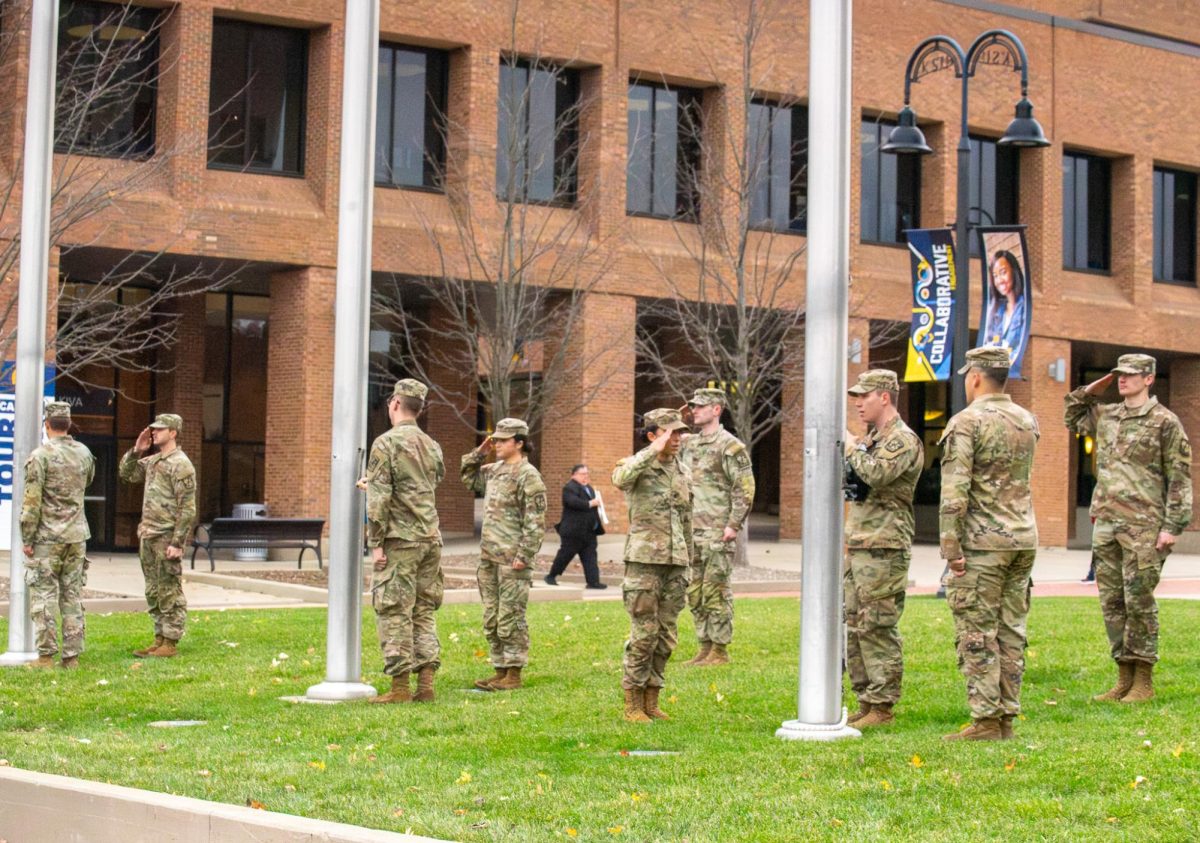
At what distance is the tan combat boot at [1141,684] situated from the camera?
10914 mm

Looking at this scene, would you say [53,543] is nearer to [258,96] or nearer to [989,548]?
[989,548]

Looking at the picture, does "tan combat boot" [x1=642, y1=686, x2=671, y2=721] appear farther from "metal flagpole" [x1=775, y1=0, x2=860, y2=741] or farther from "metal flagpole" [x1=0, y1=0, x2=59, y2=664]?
"metal flagpole" [x1=0, y1=0, x2=59, y2=664]

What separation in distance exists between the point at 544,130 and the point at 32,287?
66.6 ft

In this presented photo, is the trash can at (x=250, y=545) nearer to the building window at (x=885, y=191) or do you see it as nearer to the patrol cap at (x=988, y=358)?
the building window at (x=885, y=191)

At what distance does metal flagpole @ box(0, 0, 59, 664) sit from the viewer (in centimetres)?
1433

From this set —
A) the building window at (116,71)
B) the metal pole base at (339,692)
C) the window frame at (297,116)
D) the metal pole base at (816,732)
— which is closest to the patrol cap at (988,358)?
the metal pole base at (816,732)

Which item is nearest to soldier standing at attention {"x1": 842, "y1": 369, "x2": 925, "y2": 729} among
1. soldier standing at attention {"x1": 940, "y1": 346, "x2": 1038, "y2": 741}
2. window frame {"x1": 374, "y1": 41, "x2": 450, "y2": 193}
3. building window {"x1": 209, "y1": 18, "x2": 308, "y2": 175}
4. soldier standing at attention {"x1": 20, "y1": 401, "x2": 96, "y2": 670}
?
soldier standing at attention {"x1": 940, "y1": 346, "x2": 1038, "y2": 741}

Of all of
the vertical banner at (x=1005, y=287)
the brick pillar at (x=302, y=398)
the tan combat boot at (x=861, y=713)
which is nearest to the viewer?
the tan combat boot at (x=861, y=713)

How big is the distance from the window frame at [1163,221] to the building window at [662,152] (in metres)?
14.6

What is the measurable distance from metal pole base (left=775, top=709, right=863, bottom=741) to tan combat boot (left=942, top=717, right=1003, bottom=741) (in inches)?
22.8

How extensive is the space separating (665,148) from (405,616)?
26.1m

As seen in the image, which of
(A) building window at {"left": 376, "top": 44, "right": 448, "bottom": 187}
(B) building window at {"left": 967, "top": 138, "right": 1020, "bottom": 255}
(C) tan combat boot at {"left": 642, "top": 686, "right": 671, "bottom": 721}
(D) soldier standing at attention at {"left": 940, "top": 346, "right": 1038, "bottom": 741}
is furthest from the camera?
(B) building window at {"left": 967, "top": 138, "right": 1020, "bottom": 255}

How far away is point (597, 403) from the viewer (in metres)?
35.0

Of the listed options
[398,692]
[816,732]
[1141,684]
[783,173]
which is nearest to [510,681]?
[398,692]
